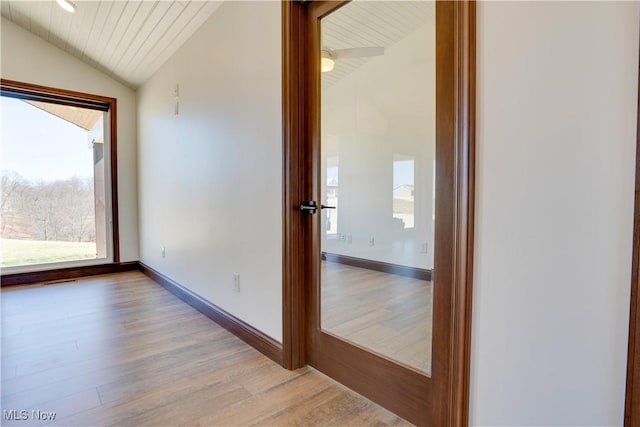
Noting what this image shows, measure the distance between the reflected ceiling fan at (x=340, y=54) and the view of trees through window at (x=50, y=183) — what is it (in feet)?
11.5

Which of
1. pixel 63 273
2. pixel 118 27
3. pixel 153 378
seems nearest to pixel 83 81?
pixel 118 27

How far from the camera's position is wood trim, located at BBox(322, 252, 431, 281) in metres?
1.84

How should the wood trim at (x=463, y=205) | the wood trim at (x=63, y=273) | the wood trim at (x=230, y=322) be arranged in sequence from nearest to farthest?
1. the wood trim at (x=463, y=205)
2. the wood trim at (x=230, y=322)
3. the wood trim at (x=63, y=273)

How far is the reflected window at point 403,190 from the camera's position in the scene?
7.86ft

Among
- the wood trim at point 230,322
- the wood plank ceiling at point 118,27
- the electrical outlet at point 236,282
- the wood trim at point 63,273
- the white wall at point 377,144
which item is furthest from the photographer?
the wood trim at point 63,273

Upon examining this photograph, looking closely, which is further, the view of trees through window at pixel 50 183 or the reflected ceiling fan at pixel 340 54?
the view of trees through window at pixel 50 183

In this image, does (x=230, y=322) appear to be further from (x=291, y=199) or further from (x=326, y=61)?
(x=326, y=61)

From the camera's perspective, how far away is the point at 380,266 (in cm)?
284

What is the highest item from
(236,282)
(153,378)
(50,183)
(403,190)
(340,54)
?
(340,54)

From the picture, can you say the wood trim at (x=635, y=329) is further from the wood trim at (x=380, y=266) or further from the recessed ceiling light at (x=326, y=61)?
the recessed ceiling light at (x=326, y=61)

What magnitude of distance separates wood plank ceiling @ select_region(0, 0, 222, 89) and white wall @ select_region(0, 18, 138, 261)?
0.39 ft

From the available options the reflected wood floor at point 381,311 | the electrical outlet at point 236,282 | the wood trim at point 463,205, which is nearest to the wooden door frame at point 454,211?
the wood trim at point 463,205

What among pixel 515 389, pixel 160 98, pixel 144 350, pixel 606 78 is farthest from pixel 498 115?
pixel 160 98

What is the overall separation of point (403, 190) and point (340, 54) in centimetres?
113
